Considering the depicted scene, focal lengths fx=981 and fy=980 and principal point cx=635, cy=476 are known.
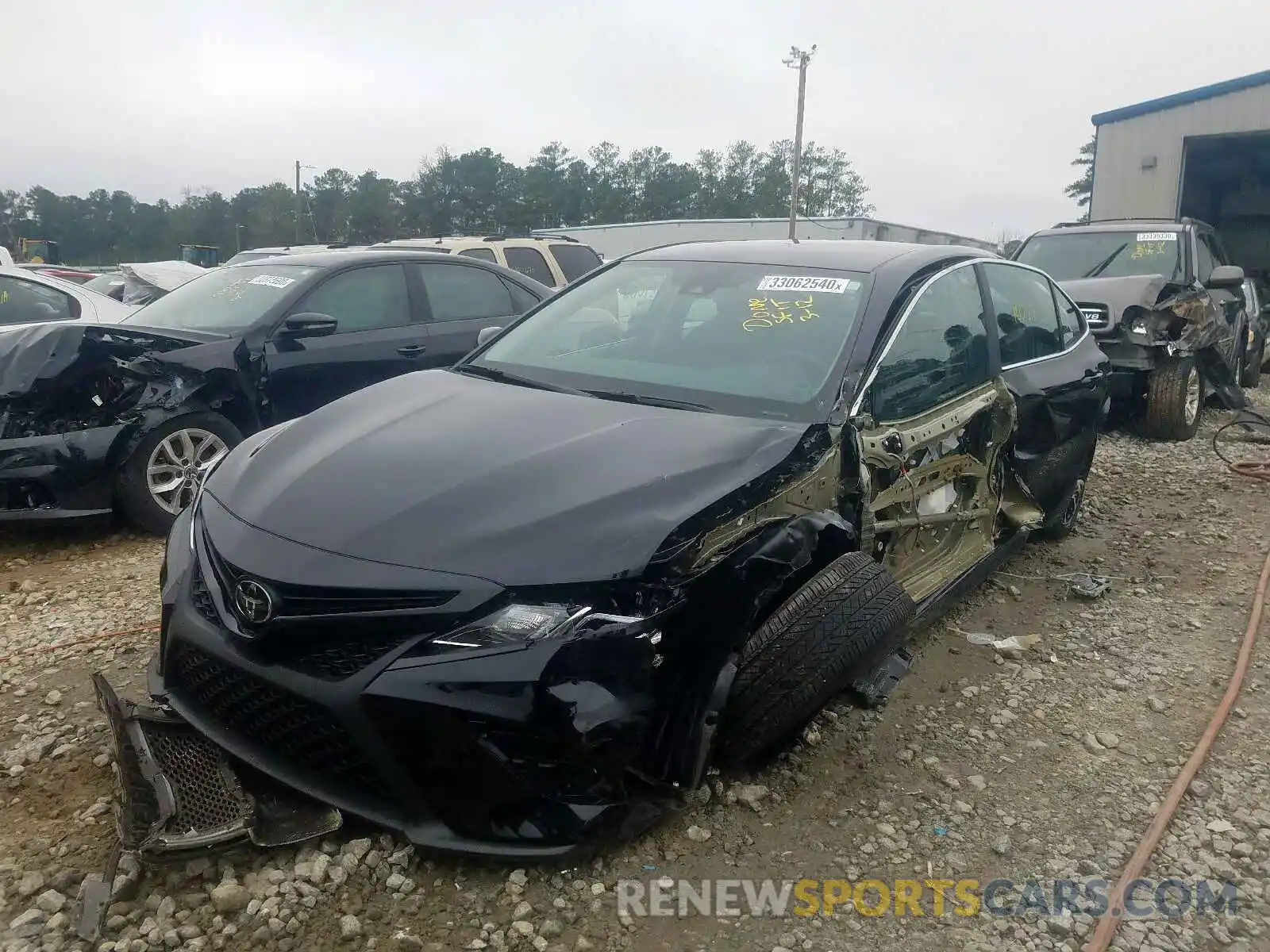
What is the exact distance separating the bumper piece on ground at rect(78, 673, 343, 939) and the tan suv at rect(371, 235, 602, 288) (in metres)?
7.97

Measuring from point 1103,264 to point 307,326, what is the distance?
23.0 feet

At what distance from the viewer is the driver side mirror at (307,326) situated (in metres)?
5.42

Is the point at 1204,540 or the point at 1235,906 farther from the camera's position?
the point at 1204,540

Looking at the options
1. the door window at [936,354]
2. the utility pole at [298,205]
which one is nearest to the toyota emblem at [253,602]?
the door window at [936,354]

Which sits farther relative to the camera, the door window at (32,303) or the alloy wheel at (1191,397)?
the alloy wheel at (1191,397)

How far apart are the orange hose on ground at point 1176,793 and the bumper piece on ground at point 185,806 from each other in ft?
6.20

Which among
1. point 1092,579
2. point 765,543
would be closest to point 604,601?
point 765,543

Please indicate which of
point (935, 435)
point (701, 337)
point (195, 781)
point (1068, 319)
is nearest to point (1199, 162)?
point (1068, 319)

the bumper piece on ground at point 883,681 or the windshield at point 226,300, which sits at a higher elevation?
the windshield at point 226,300

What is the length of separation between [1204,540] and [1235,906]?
11.3 ft

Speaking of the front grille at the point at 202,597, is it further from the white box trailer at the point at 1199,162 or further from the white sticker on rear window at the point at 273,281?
the white box trailer at the point at 1199,162

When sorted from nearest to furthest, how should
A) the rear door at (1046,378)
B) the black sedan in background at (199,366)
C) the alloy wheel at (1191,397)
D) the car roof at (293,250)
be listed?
the rear door at (1046,378), the black sedan in background at (199,366), the alloy wheel at (1191,397), the car roof at (293,250)

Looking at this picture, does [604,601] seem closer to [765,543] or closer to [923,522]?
[765,543]

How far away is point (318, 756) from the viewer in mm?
2330
